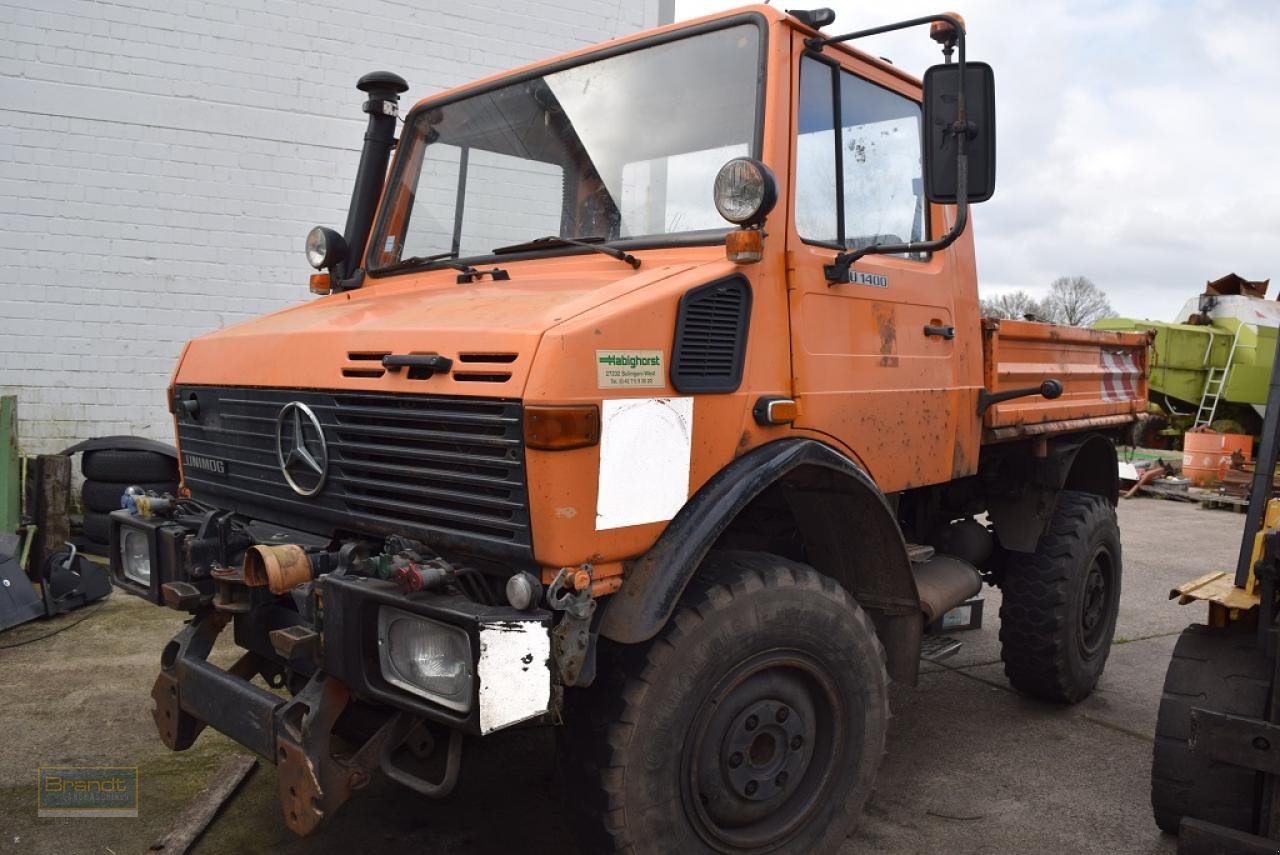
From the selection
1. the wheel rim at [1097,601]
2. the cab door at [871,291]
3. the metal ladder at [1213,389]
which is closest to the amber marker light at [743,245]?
the cab door at [871,291]

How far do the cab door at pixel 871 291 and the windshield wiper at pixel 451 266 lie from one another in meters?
0.93

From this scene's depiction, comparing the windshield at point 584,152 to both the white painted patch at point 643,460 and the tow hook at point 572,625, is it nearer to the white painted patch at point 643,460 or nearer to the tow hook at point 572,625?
the white painted patch at point 643,460

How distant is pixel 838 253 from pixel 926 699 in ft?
8.56

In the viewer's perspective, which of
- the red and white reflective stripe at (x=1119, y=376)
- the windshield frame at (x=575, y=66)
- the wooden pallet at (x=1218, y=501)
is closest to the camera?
the windshield frame at (x=575, y=66)

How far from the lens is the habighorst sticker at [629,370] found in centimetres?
245

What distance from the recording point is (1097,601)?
5160 millimetres

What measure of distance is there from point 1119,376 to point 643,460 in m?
3.80

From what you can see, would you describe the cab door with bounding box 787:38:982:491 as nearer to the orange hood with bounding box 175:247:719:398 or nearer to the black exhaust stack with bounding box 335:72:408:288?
the orange hood with bounding box 175:247:719:398

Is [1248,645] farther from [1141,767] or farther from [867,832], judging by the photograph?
[867,832]

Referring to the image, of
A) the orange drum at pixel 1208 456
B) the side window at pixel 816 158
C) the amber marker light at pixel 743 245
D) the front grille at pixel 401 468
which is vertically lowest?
the orange drum at pixel 1208 456

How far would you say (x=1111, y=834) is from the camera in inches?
139

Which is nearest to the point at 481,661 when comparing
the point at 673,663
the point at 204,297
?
the point at 673,663

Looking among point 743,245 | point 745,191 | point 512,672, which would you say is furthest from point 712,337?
point 512,672

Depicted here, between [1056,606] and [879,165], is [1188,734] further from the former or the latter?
[879,165]
